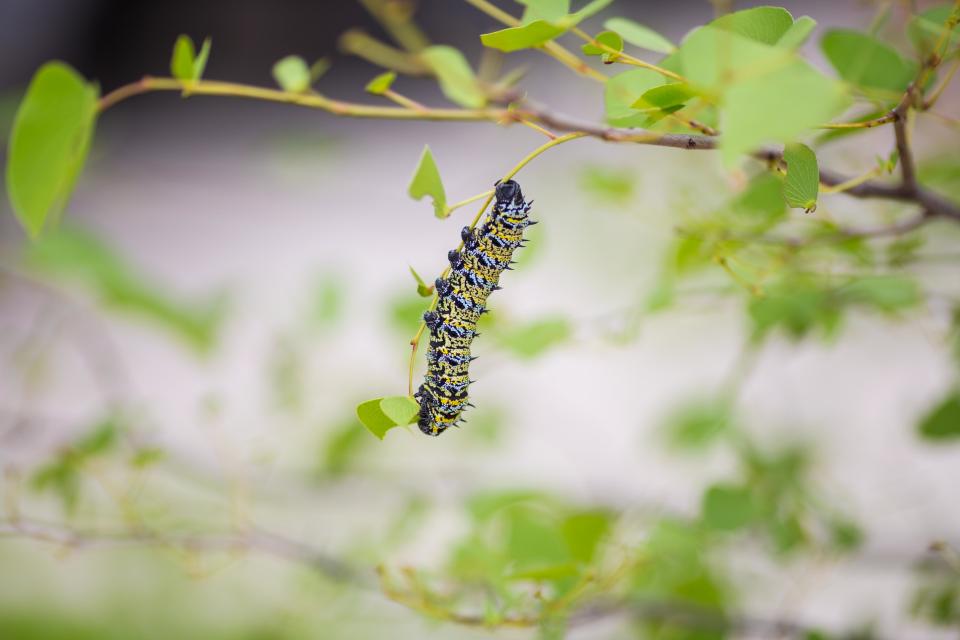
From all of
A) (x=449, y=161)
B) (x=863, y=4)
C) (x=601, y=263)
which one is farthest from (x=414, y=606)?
(x=449, y=161)

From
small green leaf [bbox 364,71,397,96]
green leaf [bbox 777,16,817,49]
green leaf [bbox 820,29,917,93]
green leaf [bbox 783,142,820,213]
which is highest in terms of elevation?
green leaf [bbox 820,29,917,93]

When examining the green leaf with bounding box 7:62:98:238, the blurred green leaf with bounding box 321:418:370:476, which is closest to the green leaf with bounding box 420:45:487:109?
the green leaf with bounding box 7:62:98:238

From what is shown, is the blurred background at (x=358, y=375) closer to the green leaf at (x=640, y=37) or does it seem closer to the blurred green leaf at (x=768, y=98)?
the green leaf at (x=640, y=37)

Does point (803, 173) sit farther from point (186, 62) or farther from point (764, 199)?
point (186, 62)

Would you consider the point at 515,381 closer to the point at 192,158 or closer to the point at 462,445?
the point at 462,445

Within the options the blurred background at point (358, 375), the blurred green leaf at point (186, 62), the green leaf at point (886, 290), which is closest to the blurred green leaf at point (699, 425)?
the blurred background at point (358, 375)

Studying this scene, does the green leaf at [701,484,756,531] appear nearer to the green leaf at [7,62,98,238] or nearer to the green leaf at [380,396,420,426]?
the green leaf at [380,396,420,426]
